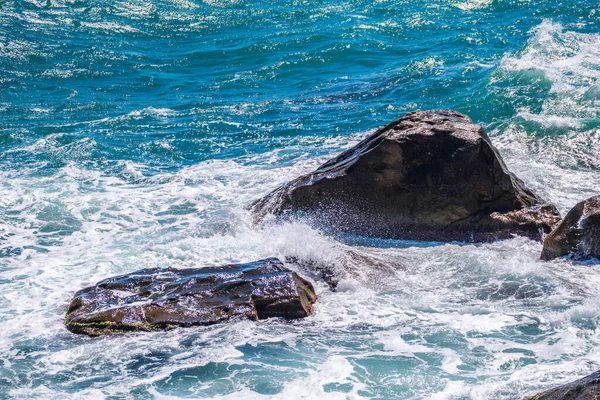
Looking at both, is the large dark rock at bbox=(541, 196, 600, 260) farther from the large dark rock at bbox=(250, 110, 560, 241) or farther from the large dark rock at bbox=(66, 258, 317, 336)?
the large dark rock at bbox=(66, 258, 317, 336)

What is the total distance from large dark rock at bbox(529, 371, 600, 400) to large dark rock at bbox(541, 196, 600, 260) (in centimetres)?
433

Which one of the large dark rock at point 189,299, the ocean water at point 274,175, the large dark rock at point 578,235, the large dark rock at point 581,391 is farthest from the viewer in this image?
the large dark rock at point 578,235

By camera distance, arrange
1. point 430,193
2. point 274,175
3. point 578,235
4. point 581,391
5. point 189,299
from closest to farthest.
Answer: point 581,391
point 189,299
point 578,235
point 430,193
point 274,175

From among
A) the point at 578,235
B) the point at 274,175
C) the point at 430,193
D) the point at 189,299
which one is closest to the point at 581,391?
the point at 189,299

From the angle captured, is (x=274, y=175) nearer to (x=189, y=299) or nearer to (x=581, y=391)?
(x=189, y=299)

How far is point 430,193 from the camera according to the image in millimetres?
9203

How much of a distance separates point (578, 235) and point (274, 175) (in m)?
5.09

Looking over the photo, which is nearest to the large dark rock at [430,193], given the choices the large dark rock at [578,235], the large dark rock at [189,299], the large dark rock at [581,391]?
the large dark rock at [578,235]

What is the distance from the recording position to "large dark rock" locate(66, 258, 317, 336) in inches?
279

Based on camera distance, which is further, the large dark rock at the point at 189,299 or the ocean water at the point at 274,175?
the large dark rock at the point at 189,299

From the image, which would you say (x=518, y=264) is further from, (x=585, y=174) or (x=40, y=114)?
(x=40, y=114)

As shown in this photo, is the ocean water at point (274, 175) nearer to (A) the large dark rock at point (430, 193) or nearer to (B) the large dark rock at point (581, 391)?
(A) the large dark rock at point (430, 193)

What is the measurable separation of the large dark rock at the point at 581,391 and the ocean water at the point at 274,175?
1.32 m

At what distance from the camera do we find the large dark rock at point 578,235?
27.0 feet
